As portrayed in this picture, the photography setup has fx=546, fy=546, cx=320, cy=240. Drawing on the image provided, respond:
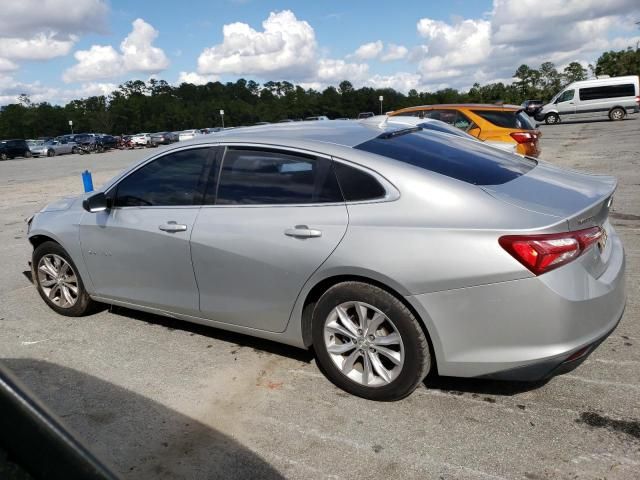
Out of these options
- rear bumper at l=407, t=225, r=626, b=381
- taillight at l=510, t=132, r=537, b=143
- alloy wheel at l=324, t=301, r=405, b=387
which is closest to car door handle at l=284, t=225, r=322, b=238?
alloy wheel at l=324, t=301, r=405, b=387

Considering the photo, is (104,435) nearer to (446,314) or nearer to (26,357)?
(26,357)

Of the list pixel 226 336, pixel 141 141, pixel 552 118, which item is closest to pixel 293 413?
pixel 226 336

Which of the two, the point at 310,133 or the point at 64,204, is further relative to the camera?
the point at 64,204

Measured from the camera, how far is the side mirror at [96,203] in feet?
14.0

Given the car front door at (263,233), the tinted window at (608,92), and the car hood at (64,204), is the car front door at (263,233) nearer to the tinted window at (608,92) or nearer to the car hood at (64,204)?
the car hood at (64,204)

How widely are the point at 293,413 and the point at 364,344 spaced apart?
584 millimetres

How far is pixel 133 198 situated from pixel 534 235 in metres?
2.96

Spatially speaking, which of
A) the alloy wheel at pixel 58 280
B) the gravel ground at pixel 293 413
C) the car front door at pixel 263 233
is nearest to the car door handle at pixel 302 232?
the car front door at pixel 263 233

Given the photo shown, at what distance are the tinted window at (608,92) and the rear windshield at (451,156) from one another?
3311 cm

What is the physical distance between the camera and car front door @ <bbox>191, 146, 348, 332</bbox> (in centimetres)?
329

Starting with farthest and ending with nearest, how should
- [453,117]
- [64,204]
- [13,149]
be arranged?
[13,149] < [453,117] < [64,204]

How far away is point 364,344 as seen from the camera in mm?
3211

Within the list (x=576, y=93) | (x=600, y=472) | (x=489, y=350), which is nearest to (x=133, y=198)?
(x=489, y=350)

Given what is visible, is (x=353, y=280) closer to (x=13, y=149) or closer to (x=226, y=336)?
(x=226, y=336)
